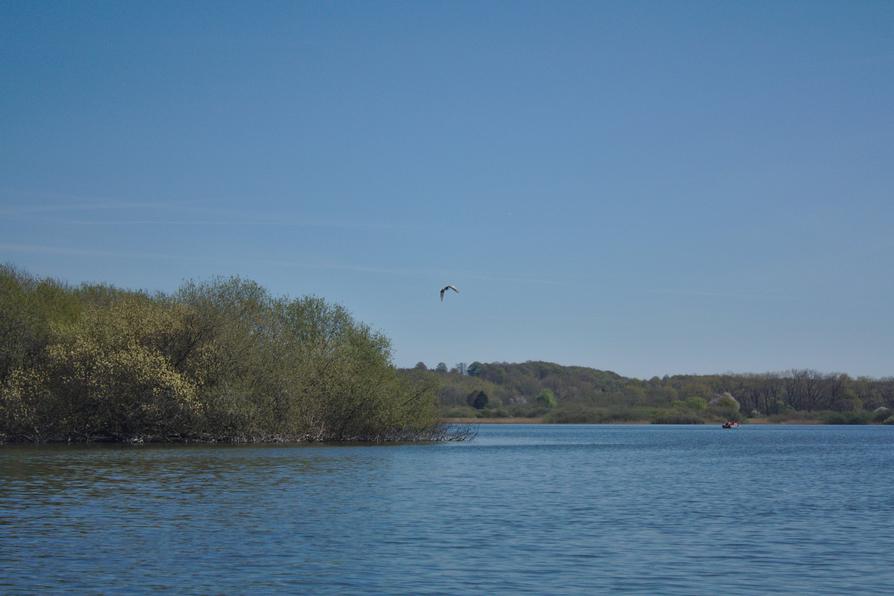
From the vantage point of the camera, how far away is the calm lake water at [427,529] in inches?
804

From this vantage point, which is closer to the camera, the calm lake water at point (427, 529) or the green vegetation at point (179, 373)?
the calm lake water at point (427, 529)

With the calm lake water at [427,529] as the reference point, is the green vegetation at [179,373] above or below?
above

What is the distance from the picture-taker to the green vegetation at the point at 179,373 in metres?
68.2

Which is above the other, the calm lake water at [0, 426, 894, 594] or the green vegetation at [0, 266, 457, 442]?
the green vegetation at [0, 266, 457, 442]

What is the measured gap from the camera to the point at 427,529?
28.3 metres

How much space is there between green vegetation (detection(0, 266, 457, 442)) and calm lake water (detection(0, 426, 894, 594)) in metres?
15.0

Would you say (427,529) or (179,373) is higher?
(179,373)

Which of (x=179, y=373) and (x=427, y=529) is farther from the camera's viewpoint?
(x=179, y=373)

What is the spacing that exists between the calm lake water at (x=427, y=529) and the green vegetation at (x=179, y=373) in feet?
49.2

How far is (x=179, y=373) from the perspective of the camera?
69750 mm

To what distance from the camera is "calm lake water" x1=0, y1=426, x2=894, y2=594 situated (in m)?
20.4

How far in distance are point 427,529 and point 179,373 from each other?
45.6 m

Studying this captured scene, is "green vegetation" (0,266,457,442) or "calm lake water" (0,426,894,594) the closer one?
"calm lake water" (0,426,894,594)

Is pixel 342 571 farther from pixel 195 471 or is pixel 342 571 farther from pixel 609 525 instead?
pixel 195 471
